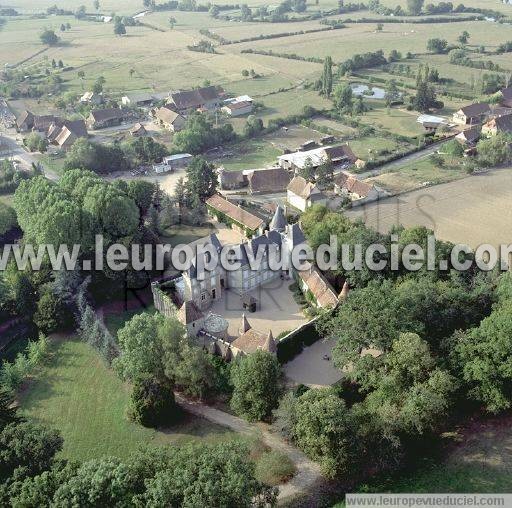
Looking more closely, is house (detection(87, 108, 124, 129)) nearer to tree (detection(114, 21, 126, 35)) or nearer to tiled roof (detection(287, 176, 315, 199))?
tiled roof (detection(287, 176, 315, 199))

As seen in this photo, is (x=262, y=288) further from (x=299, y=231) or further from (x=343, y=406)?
(x=343, y=406)

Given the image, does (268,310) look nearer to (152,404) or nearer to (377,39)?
(152,404)

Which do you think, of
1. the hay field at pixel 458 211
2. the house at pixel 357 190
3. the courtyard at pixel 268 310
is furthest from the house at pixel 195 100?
the courtyard at pixel 268 310

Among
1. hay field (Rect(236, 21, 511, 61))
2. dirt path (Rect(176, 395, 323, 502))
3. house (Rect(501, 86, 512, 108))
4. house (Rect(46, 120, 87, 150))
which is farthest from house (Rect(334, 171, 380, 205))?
hay field (Rect(236, 21, 511, 61))

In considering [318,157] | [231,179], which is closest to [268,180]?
[231,179]

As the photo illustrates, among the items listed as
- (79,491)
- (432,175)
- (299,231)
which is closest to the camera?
(79,491)

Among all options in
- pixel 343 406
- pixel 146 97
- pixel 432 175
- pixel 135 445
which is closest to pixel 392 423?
pixel 343 406

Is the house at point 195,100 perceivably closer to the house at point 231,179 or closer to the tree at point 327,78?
the tree at point 327,78
